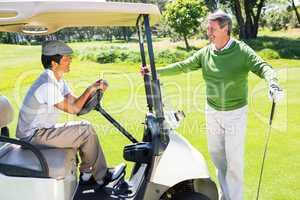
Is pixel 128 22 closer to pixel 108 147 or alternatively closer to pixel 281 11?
pixel 108 147

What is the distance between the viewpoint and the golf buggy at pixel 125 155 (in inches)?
110

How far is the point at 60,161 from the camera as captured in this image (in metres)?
2.97

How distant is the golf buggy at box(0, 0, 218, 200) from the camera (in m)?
2.78

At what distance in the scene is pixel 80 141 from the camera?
324 cm

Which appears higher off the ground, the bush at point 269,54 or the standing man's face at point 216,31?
the standing man's face at point 216,31

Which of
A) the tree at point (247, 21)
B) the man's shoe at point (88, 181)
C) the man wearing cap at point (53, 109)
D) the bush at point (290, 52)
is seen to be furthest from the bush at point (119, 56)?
the man wearing cap at point (53, 109)

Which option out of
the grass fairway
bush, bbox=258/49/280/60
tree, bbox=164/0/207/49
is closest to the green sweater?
the grass fairway

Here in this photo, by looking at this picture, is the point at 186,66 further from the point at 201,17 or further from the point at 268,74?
the point at 201,17

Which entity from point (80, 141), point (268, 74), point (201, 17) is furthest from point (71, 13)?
point (201, 17)

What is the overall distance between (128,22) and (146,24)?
0.38 metres

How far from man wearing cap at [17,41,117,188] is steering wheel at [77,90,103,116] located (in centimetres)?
4

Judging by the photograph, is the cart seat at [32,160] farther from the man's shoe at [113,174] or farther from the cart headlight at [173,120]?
the cart headlight at [173,120]

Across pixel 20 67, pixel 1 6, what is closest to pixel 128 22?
pixel 1 6

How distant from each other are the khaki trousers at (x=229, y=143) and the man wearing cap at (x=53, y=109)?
3.70ft
